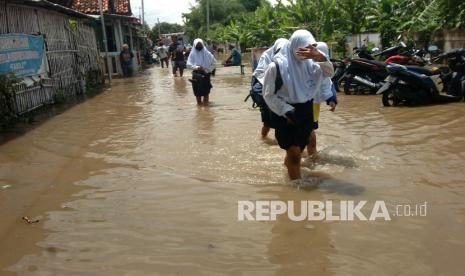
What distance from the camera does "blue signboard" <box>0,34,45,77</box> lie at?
27.7 feet

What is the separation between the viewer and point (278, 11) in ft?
74.1

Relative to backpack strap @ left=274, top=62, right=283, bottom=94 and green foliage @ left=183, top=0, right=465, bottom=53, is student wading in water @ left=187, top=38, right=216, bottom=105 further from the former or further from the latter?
green foliage @ left=183, top=0, right=465, bottom=53

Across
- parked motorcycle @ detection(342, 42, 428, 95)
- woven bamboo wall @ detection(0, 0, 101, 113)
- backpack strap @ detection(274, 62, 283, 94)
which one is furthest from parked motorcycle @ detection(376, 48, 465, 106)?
woven bamboo wall @ detection(0, 0, 101, 113)

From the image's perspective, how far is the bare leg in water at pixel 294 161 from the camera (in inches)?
172


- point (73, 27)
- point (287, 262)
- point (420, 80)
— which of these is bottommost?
point (287, 262)

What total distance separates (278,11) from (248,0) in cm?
3571

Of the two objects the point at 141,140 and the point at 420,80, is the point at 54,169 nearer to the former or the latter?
the point at 141,140

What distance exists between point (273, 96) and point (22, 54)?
21.9 feet

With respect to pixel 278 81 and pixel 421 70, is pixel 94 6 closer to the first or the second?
pixel 421 70

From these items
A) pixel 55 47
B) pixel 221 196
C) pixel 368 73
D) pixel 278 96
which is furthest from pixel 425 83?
pixel 55 47

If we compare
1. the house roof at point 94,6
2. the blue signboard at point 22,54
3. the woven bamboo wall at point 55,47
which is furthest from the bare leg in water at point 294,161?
the house roof at point 94,6

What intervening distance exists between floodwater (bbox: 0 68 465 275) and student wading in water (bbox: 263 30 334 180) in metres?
0.42

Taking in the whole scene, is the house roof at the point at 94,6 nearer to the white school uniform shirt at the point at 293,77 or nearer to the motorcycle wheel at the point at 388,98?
the motorcycle wheel at the point at 388,98

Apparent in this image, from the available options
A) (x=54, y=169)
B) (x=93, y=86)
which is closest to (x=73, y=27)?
(x=93, y=86)
